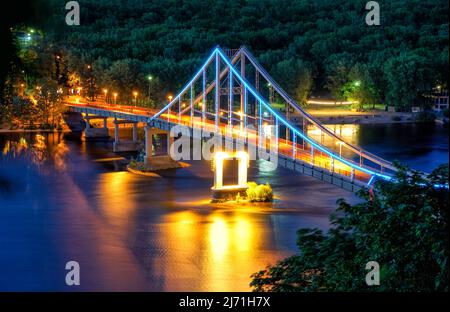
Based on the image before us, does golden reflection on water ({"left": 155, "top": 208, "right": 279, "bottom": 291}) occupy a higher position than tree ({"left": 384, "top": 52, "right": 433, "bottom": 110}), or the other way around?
tree ({"left": 384, "top": 52, "right": 433, "bottom": 110})

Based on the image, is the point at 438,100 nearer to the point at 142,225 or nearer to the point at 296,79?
the point at 296,79

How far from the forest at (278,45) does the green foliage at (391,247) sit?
3492 cm

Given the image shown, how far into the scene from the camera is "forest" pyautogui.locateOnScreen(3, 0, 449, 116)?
178 feet

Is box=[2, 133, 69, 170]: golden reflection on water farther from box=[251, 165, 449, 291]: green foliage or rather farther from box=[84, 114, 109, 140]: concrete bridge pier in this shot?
Result: box=[251, 165, 449, 291]: green foliage

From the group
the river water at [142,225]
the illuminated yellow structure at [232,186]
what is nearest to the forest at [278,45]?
the river water at [142,225]

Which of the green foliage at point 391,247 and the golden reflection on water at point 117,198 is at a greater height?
the green foliage at point 391,247

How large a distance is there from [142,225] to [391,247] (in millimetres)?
13962

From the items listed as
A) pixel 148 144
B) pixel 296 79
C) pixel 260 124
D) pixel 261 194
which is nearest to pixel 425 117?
pixel 296 79

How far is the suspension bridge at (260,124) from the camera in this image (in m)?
20.0

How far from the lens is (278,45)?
2817 inches

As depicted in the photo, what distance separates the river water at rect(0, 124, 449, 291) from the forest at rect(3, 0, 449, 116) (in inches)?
590

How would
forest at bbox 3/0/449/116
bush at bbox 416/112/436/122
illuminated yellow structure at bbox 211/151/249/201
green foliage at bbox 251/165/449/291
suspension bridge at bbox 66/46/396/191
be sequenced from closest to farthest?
green foliage at bbox 251/165/449/291 → suspension bridge at bbox 66/46/396/191 → illuminated yellow structure at bbox 211/151/249/201 → bush at bbox 416/112/436/122 → forest at bbox 3/0/449/116

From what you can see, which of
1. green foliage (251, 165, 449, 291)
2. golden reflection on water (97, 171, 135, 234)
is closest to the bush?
golden reflection on water (97, 171, 135, 234)

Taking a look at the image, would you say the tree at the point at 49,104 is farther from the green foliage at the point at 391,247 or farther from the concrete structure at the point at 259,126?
the green foliage at the point at 391,247
